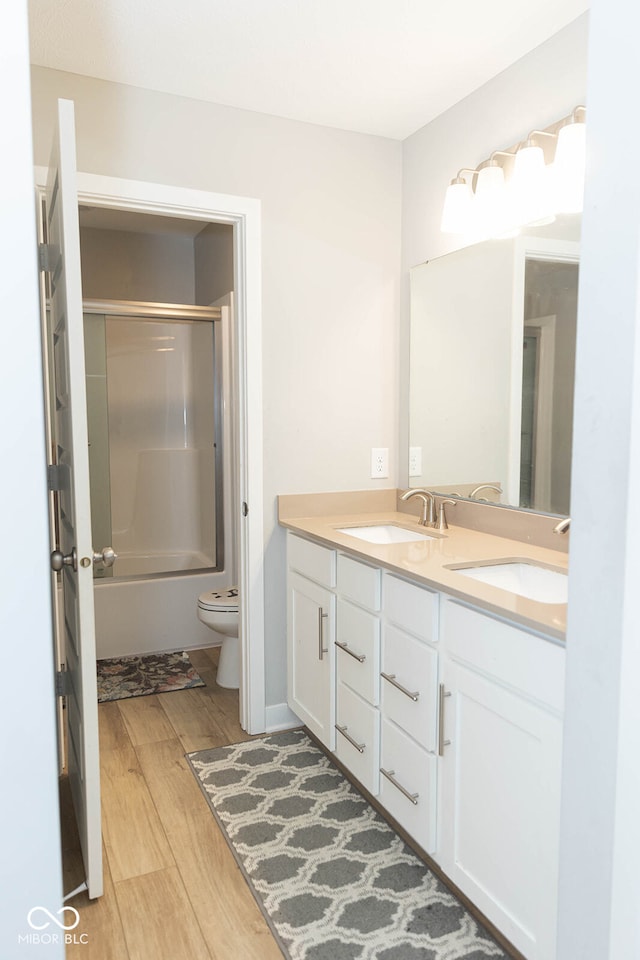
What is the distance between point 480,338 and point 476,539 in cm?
71

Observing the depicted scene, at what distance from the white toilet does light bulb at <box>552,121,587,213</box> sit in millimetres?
2152

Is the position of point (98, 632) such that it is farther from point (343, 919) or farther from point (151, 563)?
point (343, 919)

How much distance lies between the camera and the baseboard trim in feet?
9.16

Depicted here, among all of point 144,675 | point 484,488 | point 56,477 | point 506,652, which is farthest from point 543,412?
point 144,675

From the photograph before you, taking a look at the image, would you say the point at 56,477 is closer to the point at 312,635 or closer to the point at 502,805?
the point at 312,635

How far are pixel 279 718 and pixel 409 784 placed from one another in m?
1.02

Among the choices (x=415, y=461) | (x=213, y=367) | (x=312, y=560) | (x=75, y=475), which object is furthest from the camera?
(x=213, y=367)

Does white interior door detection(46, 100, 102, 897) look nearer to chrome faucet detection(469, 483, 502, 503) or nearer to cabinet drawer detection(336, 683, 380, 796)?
cabinet drawer detection(336, 683, 380, 796)

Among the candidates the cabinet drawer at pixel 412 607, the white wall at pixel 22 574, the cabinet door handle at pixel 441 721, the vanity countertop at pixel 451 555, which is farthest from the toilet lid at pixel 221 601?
the white wall at pixel 22 574

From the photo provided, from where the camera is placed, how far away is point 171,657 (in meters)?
3.61

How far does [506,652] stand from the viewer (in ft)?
4.94

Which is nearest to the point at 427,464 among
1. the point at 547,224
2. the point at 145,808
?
the point at 547,224

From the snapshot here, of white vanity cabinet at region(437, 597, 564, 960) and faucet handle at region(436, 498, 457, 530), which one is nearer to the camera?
white vanity cabinet at region(437, 597, 564, 960)

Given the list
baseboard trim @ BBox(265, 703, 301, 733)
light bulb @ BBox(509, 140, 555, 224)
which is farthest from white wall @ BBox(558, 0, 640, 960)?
baseboard trim @ BBox(265, 703, 301, 733)
